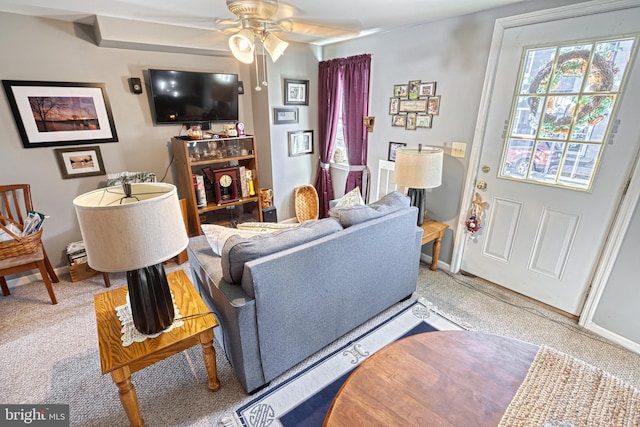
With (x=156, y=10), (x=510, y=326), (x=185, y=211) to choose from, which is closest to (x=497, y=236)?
(x=510, y=326)

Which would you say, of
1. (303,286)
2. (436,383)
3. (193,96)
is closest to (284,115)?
(193,96)

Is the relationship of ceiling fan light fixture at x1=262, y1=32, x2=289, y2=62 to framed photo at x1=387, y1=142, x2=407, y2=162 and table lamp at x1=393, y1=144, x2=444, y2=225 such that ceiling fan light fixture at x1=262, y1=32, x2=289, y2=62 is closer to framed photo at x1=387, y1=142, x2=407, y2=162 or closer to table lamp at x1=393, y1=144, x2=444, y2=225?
table lamp at x1=393, y1=144, x2=444, y2=225

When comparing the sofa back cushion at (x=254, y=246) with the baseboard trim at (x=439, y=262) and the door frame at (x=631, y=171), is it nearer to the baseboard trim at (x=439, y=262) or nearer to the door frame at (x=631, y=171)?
the door frame at (x=631, y=171)

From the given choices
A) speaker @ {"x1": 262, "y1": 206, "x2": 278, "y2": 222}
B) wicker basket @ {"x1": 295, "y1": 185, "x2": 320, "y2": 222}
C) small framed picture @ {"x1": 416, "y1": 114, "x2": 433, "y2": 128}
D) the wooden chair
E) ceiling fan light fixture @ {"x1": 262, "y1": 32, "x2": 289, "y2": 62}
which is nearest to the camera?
ceiling fan light fixture @ {"x1": 262, "y1": 32, "x2": 289, "y2": 62}

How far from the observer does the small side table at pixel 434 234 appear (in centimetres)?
258

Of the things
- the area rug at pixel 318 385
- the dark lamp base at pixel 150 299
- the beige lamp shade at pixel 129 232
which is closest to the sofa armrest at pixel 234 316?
the area rug at pixel 318 385

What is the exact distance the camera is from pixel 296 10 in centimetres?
214

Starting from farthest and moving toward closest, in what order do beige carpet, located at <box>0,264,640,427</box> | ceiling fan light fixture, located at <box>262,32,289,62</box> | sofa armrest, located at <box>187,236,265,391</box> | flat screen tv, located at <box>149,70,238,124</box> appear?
flat screen tv, located at <box>149,70,238,124</box> < ceiling fan light fixture, located at <box>262,32,289,62</box> < beige carpet, located at <box>0,264,640,427</box> < sofa armrest, located at <box>187,236,265,391</box>

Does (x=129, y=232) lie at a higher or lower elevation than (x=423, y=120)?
lower

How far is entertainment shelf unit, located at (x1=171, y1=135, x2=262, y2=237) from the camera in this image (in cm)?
296

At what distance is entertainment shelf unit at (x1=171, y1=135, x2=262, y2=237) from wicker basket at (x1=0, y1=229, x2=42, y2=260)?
123 cm

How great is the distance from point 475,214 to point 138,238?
2.55 m

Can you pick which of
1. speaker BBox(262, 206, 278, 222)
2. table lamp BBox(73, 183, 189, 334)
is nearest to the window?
speaker BBox(262, 206, 278, 222)

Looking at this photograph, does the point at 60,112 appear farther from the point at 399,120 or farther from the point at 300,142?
the point at 399,120
